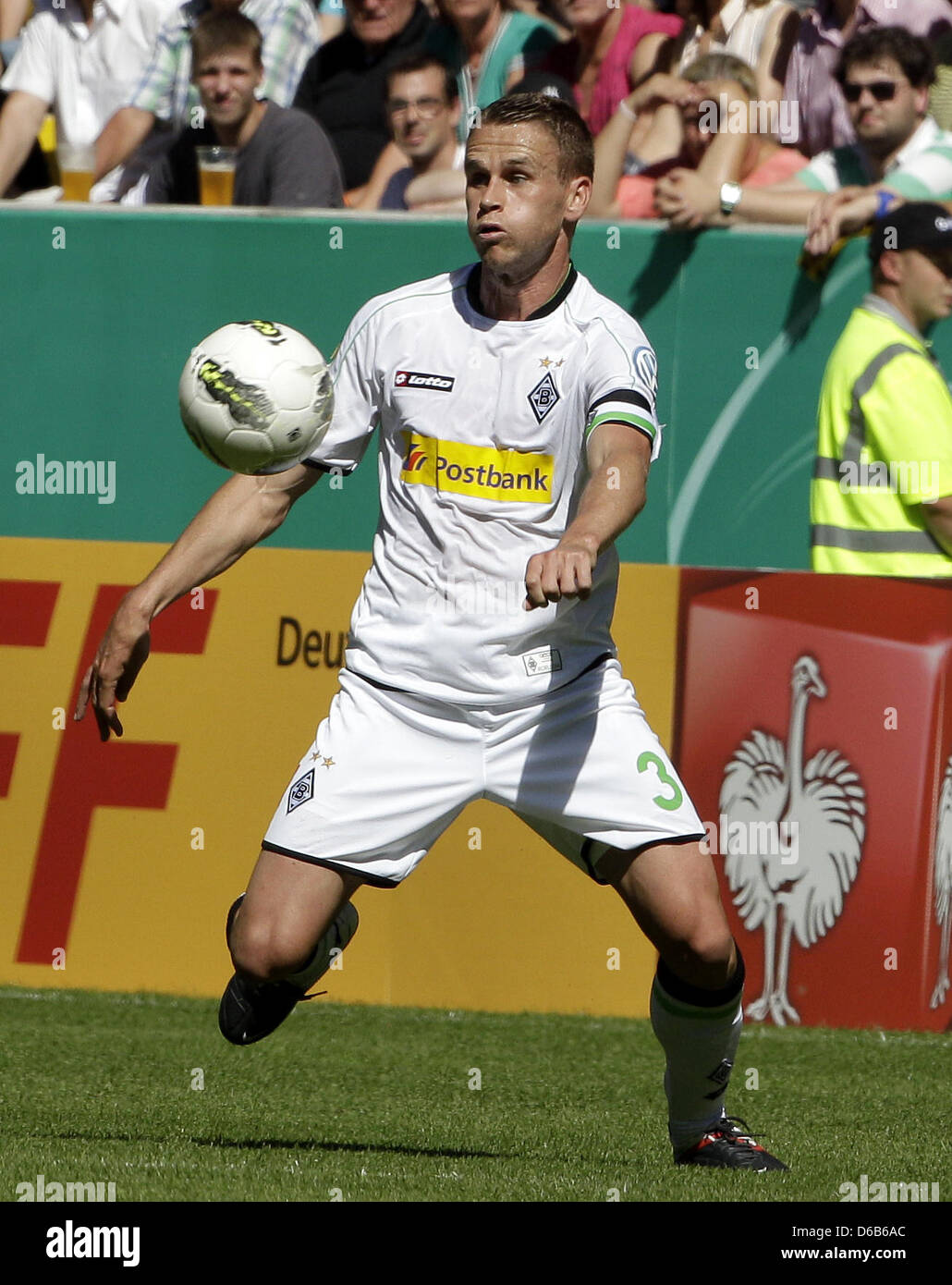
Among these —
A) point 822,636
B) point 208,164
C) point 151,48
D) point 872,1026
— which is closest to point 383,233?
point 208,164

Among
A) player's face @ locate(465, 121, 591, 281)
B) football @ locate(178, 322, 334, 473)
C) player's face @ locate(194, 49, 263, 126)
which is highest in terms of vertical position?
player's face @ locate(194, 49, 263, 126)

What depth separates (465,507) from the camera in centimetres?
492

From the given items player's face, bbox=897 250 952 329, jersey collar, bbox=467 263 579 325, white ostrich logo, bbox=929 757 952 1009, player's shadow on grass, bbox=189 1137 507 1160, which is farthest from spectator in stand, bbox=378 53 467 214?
player's shadow on grass, bbox=189 1137 507 1160

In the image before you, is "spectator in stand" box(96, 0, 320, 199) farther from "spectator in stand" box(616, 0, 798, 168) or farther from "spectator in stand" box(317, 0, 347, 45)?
"spectator in stand" box(616, 0, 798, 168)

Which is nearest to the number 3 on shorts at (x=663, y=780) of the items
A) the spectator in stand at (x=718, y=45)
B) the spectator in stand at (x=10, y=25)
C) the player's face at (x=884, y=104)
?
the player's face at (x=884, y=104)

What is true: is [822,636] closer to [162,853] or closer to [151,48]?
[162,853]

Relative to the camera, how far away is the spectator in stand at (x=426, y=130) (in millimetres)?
9789

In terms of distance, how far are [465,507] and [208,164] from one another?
5.52 meters

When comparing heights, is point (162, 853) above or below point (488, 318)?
below

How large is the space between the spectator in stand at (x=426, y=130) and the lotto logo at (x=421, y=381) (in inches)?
194

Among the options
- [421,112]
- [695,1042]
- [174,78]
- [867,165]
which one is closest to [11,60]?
[174,78]

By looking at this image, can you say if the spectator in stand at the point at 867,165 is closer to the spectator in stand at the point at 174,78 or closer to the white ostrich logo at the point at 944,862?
the spectator in stand at the point at 174,78

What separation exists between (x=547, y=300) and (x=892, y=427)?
3.10 metres

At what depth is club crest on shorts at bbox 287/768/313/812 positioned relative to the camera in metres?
4.87
